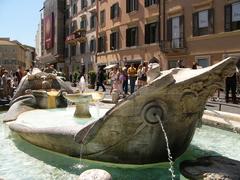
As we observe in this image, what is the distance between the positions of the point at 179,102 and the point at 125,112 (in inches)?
28.8

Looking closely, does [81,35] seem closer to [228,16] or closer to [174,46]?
[174,46]

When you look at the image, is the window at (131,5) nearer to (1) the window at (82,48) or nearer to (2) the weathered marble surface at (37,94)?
(1) the window at (82,48)

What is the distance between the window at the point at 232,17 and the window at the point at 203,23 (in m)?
1.24

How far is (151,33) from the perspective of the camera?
106 ft

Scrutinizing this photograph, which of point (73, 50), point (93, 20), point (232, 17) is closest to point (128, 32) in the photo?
point (93, 20)

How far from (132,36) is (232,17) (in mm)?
12626

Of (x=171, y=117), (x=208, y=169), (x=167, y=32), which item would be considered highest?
(x=167, y=32)

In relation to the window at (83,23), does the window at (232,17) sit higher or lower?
lower

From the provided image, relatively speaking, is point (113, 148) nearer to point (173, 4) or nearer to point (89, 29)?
point (173, 4)

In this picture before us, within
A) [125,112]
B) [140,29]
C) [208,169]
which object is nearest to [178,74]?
[125,112]

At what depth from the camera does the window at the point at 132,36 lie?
34.6 meters

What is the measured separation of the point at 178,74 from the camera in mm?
5805

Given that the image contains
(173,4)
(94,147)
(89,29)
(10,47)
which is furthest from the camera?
(10,47)

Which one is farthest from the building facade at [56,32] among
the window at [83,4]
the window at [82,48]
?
the window at [83,4]
